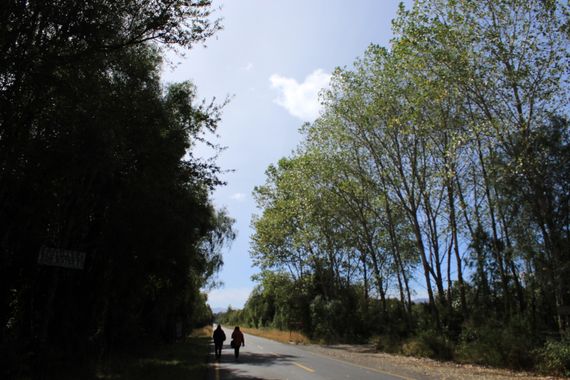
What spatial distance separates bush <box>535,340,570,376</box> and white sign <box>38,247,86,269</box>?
47.1ft

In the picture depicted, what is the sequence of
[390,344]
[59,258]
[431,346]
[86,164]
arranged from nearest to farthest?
[59,258]
[86,164]
[431,346]
[390,344]

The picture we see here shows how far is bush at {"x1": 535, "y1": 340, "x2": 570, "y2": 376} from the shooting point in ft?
46.5

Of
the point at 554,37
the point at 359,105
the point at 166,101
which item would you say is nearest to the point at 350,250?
the point at 359,105

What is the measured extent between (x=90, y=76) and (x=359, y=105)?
57.9 ft

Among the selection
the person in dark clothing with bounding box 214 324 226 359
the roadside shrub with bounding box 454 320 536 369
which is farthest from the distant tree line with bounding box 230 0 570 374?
the person in dark clothing with bounding box 214 324 226 359

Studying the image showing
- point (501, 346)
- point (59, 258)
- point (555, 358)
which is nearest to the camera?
point (59, 258)

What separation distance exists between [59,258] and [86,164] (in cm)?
213

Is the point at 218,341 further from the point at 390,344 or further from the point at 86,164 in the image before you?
the point at 86,164

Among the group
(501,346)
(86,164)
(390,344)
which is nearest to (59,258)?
(86,164)

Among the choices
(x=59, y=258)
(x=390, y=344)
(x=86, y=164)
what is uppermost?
(x=86, y=164)

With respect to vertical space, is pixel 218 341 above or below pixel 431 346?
above

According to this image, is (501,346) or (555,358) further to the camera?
(501,346)

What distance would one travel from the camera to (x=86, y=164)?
935 centimetres

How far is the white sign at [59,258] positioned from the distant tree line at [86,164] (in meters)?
1.03
